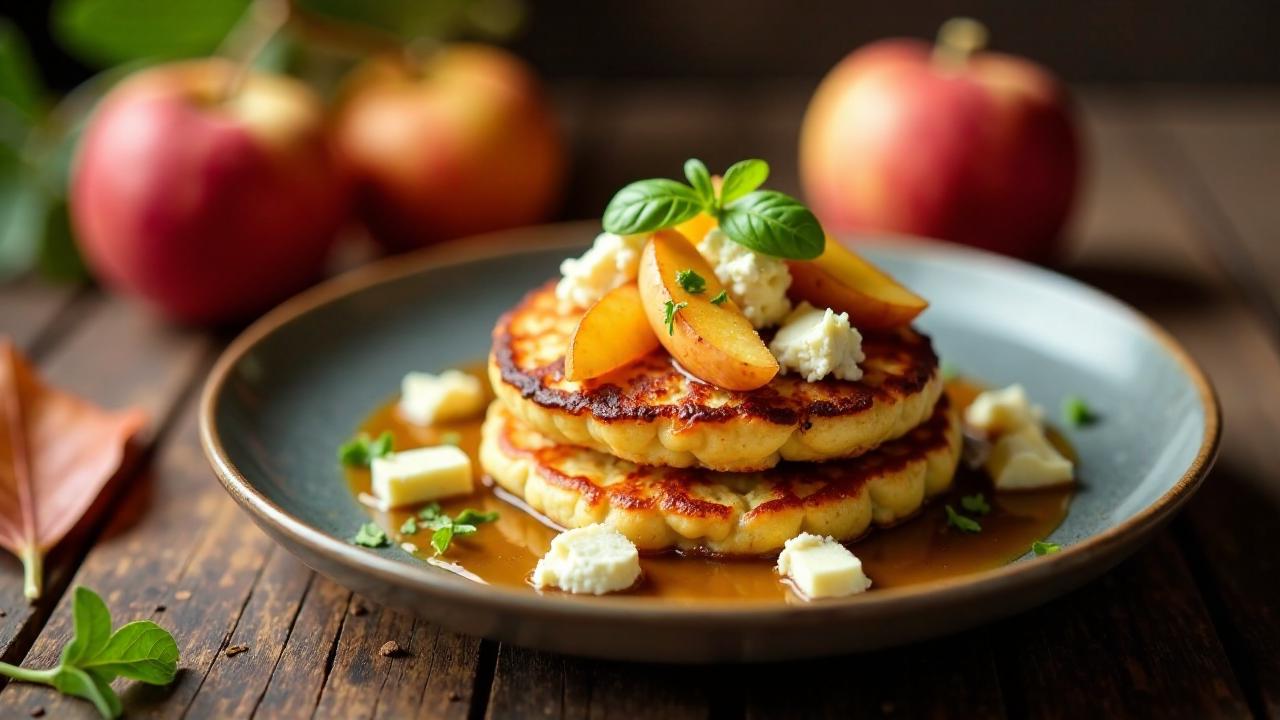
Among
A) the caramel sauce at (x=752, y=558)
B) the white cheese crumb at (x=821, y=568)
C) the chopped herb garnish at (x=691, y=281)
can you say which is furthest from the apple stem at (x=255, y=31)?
the white cheese crumb at (x=821, y=568)

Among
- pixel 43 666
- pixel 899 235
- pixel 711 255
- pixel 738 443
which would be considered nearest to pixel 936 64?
pixel 899 235

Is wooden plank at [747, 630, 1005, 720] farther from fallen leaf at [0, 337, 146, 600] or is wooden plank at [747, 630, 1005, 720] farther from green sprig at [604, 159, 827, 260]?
fallen leaf at [0, 337, 146, 600]

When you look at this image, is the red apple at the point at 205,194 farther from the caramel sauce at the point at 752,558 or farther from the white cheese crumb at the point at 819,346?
the white cheese crumb at the point at 819,346

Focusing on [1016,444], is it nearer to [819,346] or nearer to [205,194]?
[819,346]

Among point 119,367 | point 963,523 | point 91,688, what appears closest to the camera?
point 91,688

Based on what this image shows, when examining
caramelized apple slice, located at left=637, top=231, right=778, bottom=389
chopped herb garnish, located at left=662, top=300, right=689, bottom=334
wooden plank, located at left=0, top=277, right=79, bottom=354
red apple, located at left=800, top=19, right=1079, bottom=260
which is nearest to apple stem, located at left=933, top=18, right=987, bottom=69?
red apple, located at left=800, top=19, right=1079, bottom=260

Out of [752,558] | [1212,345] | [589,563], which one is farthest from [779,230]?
[1212,345]
